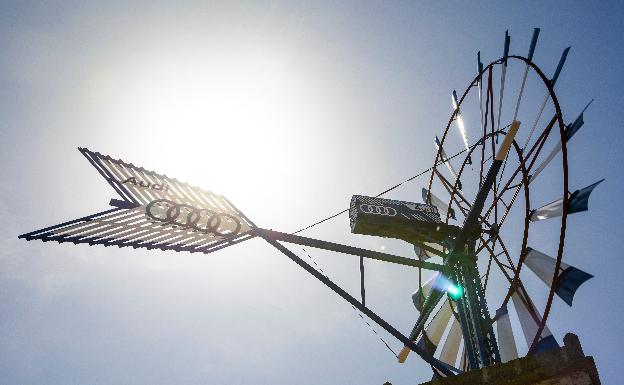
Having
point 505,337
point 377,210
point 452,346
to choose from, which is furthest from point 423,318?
point 377,210

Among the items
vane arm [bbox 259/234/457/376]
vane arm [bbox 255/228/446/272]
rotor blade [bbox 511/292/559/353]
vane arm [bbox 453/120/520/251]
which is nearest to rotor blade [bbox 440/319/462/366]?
rotor blade [bbox 511/292/559/353]

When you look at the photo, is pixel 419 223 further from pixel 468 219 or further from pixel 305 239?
pixel 305 239

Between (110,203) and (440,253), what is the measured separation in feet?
22.0

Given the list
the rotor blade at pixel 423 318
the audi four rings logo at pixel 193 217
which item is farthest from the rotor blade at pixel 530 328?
the audi four rings logo at pixel 193 217

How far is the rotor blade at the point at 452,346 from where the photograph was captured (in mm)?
8336

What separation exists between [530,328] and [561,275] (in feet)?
4.28

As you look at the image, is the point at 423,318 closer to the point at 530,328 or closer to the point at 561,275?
the point at 530,328

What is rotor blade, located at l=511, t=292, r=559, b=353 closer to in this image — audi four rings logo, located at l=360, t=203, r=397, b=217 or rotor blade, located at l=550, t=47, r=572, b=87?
audi four rings logo, located at l=360, t=203, r=397, b=217

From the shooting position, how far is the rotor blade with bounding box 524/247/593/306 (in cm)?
553

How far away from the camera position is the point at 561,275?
19.0ft

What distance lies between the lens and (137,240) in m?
5.82

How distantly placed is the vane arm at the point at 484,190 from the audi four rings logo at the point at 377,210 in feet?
4.81

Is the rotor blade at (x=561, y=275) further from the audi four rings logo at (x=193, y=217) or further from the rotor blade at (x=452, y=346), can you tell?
the audi four rings logo at (x=193, y=217)

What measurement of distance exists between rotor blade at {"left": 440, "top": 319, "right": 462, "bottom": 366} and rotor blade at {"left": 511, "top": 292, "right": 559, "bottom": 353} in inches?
77.5
